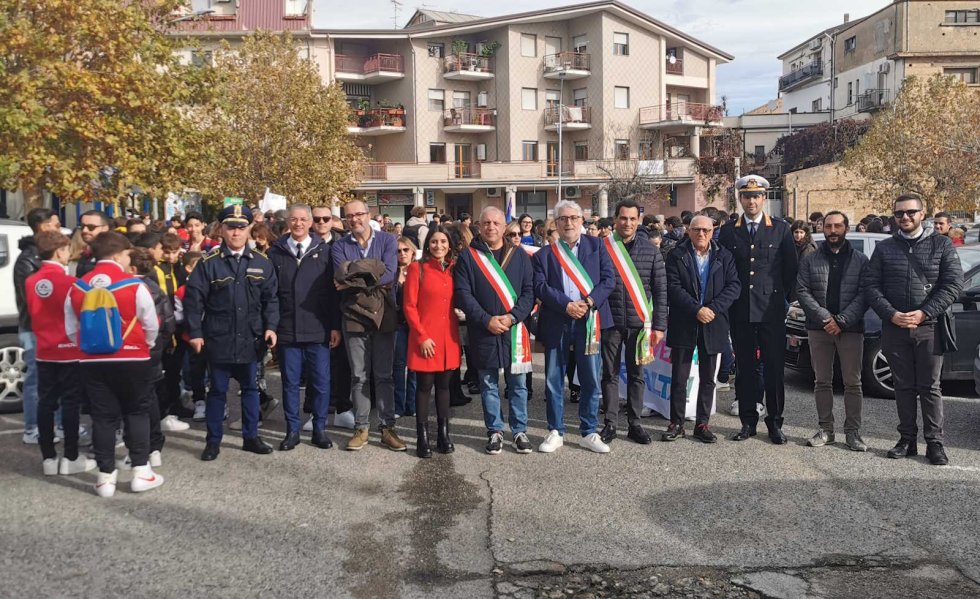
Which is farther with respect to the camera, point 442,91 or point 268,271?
point 442,91

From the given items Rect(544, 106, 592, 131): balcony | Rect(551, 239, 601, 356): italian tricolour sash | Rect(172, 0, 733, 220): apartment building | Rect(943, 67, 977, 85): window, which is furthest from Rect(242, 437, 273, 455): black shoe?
Rect(943, 67, 977, 85): window

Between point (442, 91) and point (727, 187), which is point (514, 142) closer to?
point (442, 91)

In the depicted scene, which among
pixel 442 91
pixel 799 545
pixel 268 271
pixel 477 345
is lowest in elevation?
pixel 799 545

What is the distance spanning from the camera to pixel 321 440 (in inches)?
288

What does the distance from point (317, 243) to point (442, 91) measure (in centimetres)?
4337

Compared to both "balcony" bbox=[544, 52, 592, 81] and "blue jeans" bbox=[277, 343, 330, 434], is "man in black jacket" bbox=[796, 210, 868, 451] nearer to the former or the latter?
"blue jeans" bbox=[277, 343, 330, 434]

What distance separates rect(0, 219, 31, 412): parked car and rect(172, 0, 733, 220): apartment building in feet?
127

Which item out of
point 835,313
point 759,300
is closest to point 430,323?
point 759,300

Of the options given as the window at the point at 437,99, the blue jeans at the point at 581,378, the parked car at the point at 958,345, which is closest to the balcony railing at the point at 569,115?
the window at the point at 437,99

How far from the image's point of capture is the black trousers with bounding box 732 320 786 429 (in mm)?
7439

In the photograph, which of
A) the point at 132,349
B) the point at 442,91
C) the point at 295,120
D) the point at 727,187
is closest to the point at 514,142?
the point at 442,91

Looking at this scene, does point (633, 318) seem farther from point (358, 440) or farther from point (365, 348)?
point (358, 440)

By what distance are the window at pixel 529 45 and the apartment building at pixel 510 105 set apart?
0.38ft

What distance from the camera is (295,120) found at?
31.2 m
